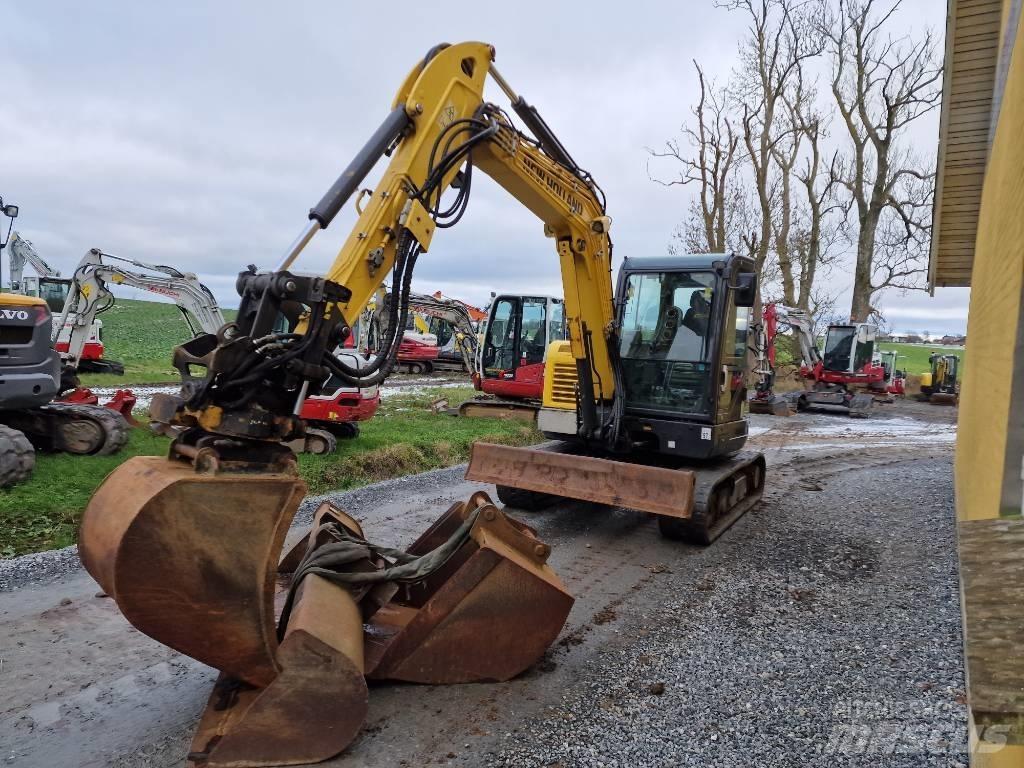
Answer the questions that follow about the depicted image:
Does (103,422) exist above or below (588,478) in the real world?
below

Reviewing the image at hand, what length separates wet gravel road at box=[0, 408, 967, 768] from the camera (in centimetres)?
300

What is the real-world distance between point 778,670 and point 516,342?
11.4 meters

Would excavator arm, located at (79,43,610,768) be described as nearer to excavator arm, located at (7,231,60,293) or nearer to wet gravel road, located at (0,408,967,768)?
wet gravel road, located at (0,408,967,768)

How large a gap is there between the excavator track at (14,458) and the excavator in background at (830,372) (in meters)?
16.4

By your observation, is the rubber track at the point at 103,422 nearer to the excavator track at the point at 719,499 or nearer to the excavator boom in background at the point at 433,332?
the excavator track at the point at 719,499

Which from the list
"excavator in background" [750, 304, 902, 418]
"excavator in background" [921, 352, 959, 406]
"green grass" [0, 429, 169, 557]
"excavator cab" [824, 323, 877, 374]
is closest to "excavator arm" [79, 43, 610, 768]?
"green grass" [0, 429, 169, 557]

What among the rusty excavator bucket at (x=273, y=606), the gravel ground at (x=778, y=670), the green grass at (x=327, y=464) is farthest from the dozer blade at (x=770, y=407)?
the rusty excavator bucket at (x=273, y=606)

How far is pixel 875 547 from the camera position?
20.4 ft

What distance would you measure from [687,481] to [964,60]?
4847 mm

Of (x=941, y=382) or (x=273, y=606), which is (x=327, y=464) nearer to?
(x=273, y=606)

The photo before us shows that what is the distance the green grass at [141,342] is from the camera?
17.8 m

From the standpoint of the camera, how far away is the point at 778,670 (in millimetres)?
3766

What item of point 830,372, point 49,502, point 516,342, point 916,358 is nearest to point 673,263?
point 49,502

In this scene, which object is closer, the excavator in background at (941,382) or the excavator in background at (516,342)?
the excavator in background at (516,342)
